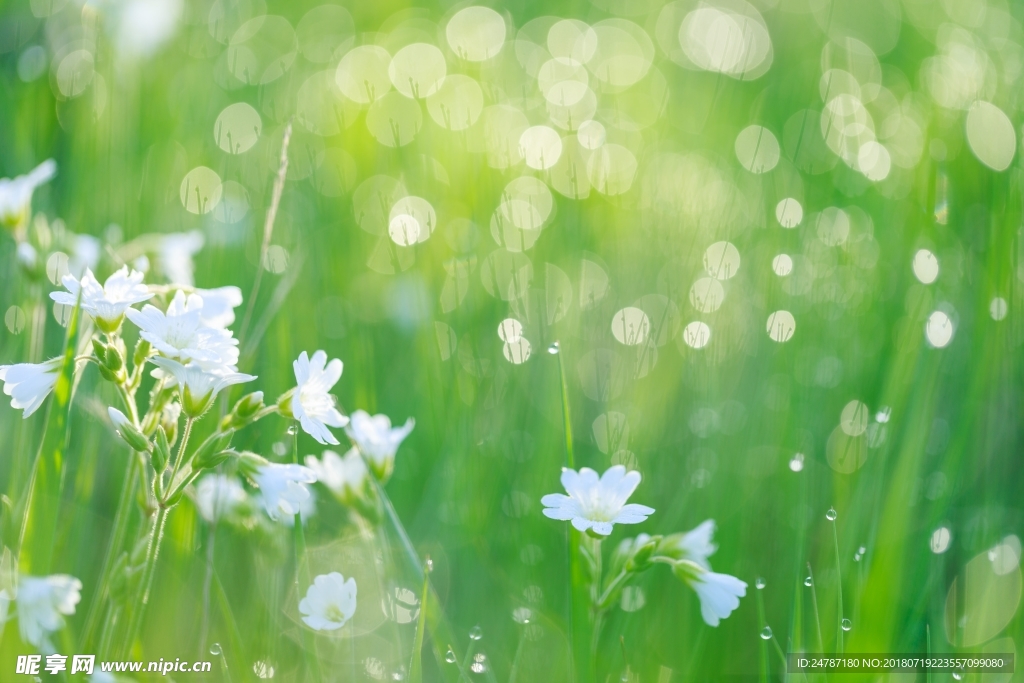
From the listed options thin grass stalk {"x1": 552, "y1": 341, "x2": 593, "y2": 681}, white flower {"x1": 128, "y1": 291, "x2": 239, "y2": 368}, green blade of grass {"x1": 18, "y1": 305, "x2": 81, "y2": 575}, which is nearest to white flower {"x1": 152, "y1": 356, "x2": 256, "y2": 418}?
white flower {"x1": 128, "y1": 291, "x2": 239, "y2": 368}

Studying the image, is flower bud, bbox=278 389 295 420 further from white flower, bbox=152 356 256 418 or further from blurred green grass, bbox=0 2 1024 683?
blurred green grass, bbox=0 2 1024 683

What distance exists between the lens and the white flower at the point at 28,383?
3.45 ft

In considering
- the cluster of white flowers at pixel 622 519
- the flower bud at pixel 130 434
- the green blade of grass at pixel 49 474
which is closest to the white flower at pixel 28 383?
the green blade of grass at pixel 49 474

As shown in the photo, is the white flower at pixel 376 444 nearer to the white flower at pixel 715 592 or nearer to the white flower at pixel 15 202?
the white flower at pixel 715 592

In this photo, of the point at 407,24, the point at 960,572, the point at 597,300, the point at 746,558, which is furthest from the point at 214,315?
the point at 407,24

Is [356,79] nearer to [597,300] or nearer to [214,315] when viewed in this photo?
[597,300]

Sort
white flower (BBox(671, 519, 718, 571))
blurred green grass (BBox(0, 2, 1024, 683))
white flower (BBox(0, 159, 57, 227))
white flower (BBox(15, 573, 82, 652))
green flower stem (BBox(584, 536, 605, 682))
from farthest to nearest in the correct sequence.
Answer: white flower (BBox(0, 159, 57, 227)), blurred green grass (BBox(0, 2, 1024, 683)), white flower (BBox(671, 519, 718, 571)), green flower stem (BBox(584, 536, 605, 682)), white flower (BBox(15, 573, 82, 652))

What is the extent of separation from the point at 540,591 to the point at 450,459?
0.95 feet

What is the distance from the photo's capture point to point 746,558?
1572 millimetres

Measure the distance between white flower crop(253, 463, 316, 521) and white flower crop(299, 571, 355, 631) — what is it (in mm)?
118

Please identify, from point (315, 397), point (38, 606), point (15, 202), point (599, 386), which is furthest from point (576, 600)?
point (15, 202)

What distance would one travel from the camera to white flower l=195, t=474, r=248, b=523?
4.19 feet

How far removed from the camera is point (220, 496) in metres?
1.28

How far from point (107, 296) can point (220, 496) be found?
0.37 m
